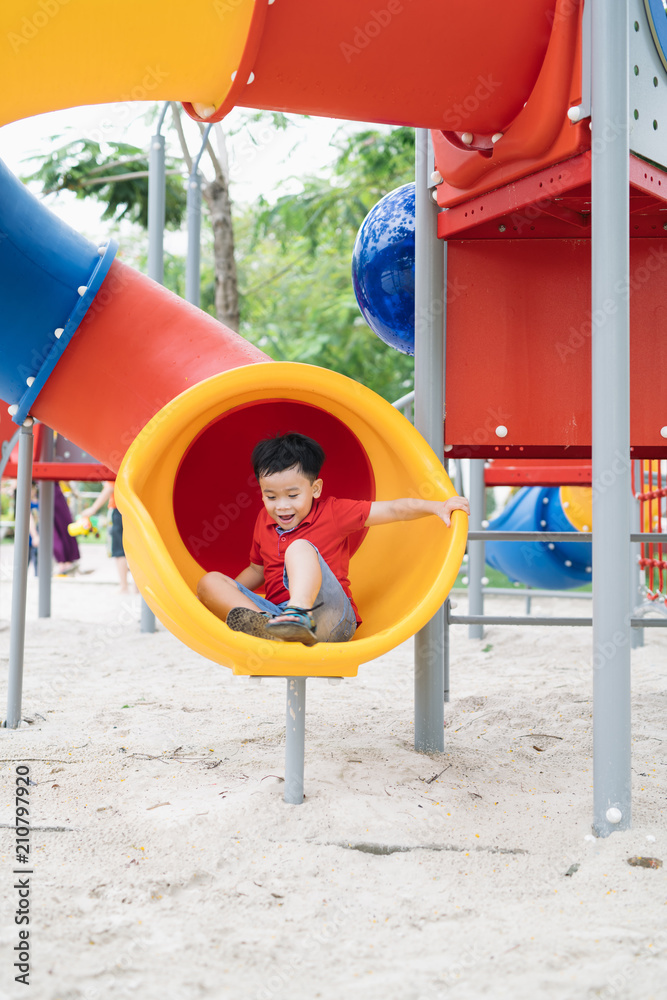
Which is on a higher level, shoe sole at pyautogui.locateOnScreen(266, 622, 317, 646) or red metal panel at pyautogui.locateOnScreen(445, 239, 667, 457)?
red metal panel at pyautogui.locateOnScreen(445, 239, 667, 457)

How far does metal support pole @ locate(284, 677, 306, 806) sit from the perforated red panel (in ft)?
3.00

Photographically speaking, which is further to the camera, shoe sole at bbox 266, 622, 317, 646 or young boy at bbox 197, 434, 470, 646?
young boy at bbox 197, 434, 470, 646

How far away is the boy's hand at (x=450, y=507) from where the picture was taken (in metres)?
2.12

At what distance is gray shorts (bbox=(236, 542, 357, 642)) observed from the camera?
2.12 m

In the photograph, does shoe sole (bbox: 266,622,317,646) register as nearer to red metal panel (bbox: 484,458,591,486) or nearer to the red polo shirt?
the red polo shirt

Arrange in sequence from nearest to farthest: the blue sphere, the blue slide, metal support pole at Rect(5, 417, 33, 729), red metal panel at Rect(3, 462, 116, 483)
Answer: metal support pole at Rect(5, 417, 33, 729) → the blue sphere → red metal panel at Rect(3, 462, 116, 483) → the blue slide

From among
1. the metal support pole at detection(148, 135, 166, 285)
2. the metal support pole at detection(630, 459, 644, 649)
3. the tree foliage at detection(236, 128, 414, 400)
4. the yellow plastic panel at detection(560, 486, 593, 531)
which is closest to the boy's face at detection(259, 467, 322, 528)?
the metal support pole at detection(630, 459, 644, 649)

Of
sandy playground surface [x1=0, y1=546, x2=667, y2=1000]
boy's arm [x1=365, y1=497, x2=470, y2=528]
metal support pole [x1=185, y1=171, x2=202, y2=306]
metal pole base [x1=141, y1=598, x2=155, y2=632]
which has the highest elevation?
metal support pole [x1=185, y1=171, x2=202, y2=306]

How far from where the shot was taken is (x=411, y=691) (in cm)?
356

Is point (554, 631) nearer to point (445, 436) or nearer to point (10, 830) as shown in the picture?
point (445, 436)

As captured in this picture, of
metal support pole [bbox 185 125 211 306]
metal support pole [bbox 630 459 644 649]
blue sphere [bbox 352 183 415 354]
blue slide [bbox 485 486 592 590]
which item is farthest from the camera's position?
blue slide [bbox 485 486 592 590]

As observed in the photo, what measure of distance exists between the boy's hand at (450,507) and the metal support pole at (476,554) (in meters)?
2.68

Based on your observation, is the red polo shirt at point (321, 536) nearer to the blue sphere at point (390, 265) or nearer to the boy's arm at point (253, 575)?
the boy's arm at point (253, 575)

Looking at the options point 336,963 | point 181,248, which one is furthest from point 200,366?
point 181,248
